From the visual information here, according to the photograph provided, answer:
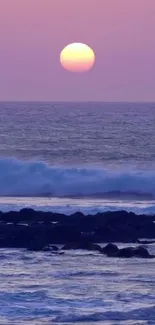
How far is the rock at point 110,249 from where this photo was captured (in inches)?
908

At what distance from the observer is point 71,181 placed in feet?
149

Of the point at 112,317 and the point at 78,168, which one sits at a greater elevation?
the point at 78,168

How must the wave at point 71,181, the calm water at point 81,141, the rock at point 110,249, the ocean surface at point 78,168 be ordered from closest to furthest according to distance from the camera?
the rock at point 110,249 < the ocean surface at point 78,168 < the wave at point 71,181 < the calm water at point 81,141

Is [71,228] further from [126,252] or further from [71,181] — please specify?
[71,181]

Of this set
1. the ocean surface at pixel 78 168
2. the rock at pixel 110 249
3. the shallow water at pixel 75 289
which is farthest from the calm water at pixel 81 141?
the shallow water at pixel 75 289

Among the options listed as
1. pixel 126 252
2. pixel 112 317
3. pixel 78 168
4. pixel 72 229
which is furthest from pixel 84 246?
pixel 78 168

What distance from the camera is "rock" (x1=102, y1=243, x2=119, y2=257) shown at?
75.7 ft

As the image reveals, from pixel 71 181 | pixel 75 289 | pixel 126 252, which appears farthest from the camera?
pixel 71 181

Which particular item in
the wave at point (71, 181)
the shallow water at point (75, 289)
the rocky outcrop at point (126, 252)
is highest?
the wave at point (71, 181)

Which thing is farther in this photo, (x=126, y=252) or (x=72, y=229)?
(x=72, y=229)

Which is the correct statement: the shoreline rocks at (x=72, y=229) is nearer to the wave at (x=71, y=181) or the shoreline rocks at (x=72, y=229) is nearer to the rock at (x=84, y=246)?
the rock at (x=84, y=246)

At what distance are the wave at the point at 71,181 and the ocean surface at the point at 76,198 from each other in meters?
0.04

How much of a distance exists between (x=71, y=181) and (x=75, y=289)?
26.4m

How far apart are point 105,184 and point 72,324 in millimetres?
28174
